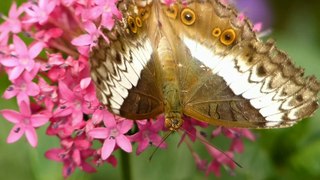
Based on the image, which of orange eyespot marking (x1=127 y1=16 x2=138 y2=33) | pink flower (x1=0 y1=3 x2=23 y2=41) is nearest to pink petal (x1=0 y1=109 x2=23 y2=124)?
pink flower (x1=0 y1=3 x2=23 y2=41)

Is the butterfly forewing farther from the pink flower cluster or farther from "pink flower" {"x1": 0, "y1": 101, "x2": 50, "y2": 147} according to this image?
"pink flower" {"x1": 0, "y1": 101, "x2": 50, "y2": 147}

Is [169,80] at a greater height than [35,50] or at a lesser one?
greater

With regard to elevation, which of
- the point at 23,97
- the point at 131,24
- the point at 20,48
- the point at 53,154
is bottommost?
the point at 53,154

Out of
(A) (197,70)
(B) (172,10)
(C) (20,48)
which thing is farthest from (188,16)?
(C) (20,48)

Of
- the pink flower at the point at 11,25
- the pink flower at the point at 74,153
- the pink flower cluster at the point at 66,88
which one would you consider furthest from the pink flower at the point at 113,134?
the pink flower at the point at 11,25

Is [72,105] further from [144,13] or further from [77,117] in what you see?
[144,13]

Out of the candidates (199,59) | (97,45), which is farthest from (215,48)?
(97,45)

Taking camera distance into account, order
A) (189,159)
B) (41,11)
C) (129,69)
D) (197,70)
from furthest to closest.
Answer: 1. (189,159)
2. (41,11)
3. (197,70)
4. (129,69)

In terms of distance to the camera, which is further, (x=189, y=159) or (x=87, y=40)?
(x=189, y=159)
